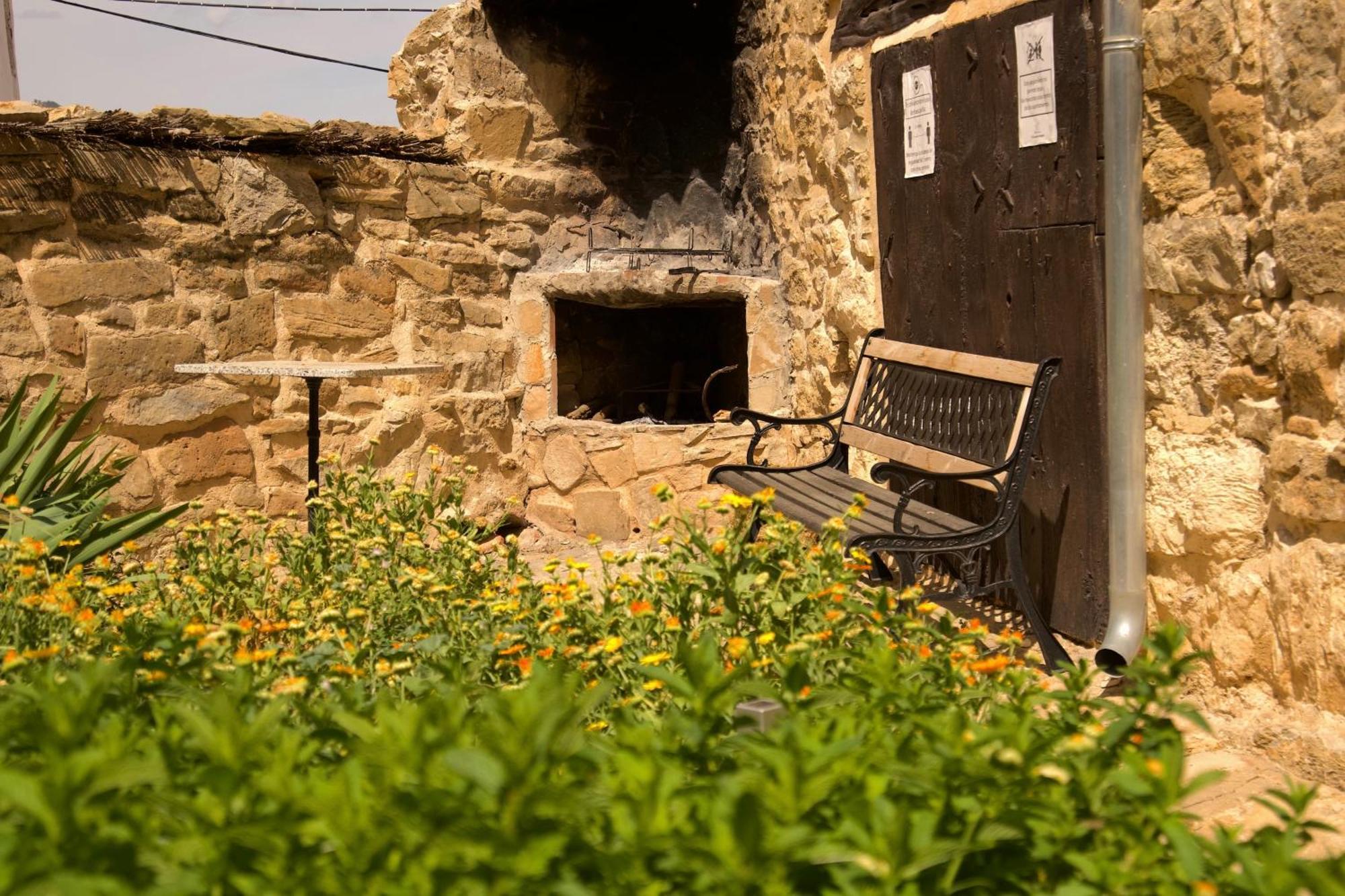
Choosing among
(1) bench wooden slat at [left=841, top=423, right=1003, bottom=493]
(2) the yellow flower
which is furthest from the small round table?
(2) the yellow flower

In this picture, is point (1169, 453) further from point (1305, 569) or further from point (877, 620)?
point (877, 620)

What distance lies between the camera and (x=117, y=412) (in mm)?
4754

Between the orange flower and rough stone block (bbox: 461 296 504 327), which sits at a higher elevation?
rough stone block (bbox: 461 296 504 327)

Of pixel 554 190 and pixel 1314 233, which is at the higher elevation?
pixel 554 190

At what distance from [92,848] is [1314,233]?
8.41ft

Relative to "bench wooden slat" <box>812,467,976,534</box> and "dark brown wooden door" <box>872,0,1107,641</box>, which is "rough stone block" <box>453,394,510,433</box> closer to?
"bench wooden slat" <box>812,467,976,534</box>

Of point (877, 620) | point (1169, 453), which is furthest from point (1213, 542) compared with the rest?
point (877, 620)

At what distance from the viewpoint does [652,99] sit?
619 centimetres

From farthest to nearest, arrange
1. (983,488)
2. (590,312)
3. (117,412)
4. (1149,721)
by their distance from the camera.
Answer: (590,312)
(117,412)
(983,488)
(1149,721)

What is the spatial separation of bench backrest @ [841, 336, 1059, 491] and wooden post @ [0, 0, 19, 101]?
653 centimetres

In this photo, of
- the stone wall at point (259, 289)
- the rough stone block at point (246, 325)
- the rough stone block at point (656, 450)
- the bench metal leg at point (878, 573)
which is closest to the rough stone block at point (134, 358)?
the stone wall at point (259, 289)

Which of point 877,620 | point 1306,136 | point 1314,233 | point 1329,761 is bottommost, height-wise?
point 1329,761

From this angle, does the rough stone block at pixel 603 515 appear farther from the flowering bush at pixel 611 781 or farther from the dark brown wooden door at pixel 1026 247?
the flowering bush at pixel 611 781

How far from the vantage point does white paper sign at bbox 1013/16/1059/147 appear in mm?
3605
